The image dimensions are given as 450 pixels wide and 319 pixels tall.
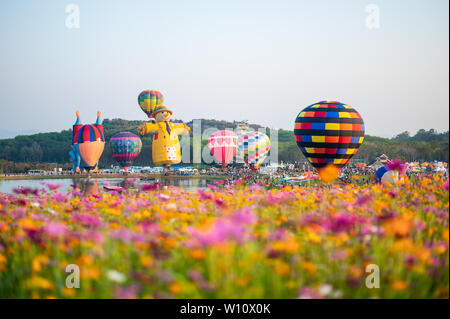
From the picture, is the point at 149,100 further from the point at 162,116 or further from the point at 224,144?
the point at 162,116

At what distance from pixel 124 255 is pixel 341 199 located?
338 centimetres

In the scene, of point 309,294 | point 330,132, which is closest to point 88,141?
point 330,132

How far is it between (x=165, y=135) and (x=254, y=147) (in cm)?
1711

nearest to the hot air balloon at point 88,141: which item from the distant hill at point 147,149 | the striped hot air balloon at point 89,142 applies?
the striped hot air balloon at point 89,142

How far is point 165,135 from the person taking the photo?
115 feet

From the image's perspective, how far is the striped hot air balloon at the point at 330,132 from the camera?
24.3 m

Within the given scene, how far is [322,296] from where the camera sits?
334cm

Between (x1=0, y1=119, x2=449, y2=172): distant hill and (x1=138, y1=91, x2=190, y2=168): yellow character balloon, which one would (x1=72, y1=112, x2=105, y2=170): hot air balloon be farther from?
(x1=0, y1=119, x2=449, y2=172): distant hill

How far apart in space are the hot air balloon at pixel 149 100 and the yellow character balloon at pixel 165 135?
13.2 m

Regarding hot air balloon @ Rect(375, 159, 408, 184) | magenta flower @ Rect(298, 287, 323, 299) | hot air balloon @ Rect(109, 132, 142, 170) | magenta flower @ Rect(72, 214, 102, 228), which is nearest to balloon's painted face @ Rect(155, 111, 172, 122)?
hot air balloon @ Rect(109, 132, 142, 170)

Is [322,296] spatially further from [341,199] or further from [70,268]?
[341,199]

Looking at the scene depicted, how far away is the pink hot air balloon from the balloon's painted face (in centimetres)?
1451

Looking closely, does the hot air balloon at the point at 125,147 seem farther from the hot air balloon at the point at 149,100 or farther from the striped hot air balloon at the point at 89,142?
the striped hot air balloon at the point at 89,142

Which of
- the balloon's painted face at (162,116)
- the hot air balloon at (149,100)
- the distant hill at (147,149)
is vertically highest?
the hot air balloon at (149,100)
